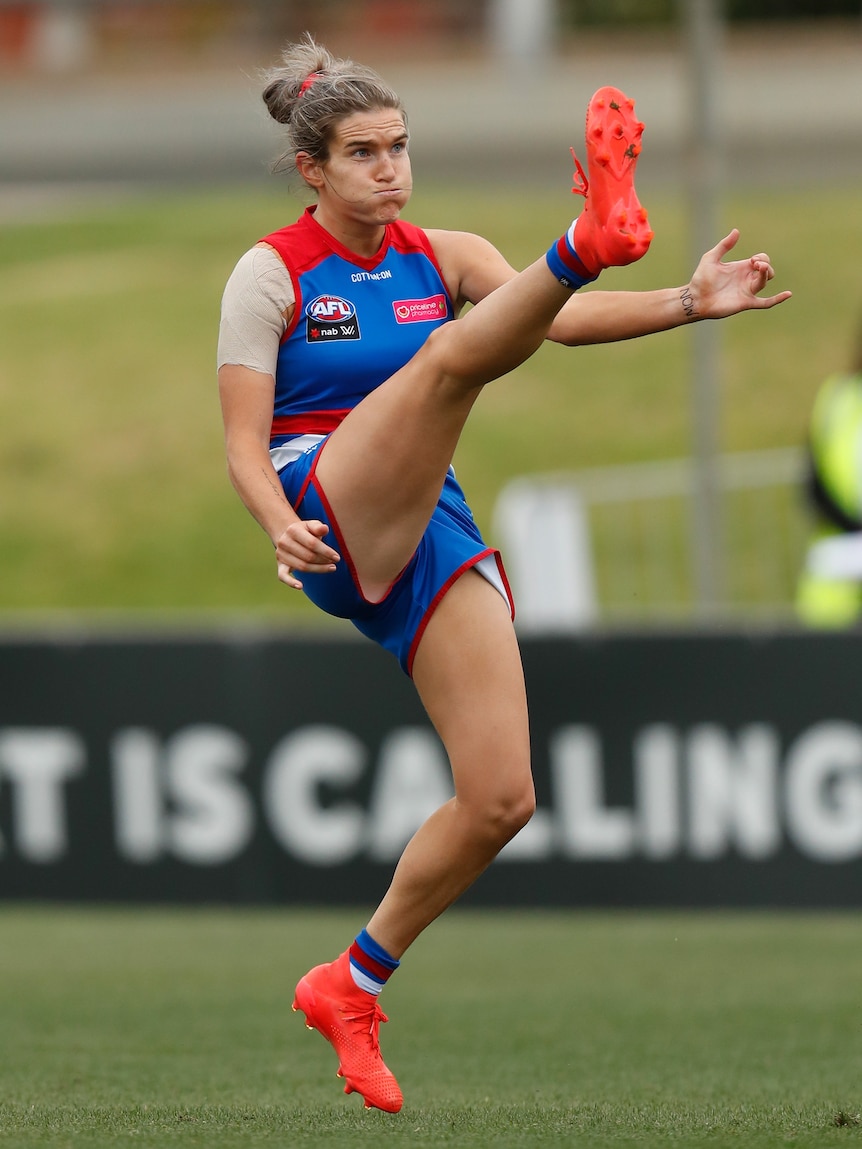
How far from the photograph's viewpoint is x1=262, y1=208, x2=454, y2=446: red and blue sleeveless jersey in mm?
3672

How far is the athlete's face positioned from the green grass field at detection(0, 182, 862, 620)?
366 inches

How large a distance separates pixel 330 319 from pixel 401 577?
1.70ft

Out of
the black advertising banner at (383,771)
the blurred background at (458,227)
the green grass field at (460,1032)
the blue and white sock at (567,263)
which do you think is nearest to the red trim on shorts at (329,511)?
the blue and white sock at (567,263)

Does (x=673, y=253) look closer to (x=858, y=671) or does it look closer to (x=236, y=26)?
(x=236, y=26)

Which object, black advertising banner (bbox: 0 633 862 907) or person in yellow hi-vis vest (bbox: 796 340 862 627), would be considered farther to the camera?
person in yellow hi-vis vest (bbox: 796 340 862 627)

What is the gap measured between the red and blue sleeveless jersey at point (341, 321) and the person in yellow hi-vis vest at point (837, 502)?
3.76m

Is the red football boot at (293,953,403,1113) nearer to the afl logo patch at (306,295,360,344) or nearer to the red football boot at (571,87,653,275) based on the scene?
the afl logo patch at (306,295,360,344)

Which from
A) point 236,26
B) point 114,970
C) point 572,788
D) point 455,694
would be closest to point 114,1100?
point 455,694

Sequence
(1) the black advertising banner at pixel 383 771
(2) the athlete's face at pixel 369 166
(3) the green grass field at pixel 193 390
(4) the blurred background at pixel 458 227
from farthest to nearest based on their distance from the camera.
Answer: (3) the green grass field at pixel 193 390 < (4) the blurred background at pixel 458 227 < (1) the black advertising banner at pixel 383 771 < (2) the athlete's face at pixel 369 166

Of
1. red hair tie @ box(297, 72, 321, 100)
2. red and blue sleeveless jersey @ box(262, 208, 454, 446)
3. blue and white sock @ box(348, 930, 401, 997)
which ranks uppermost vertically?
red hair tie @ box(297, 72, 321, 100)

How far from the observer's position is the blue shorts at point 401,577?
144 inches

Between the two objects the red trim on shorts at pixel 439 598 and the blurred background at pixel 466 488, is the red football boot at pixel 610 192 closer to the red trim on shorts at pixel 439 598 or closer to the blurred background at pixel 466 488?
the red trim on shorts at pixel 439 598

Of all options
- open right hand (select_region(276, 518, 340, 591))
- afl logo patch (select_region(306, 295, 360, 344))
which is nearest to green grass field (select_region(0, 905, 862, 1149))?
open right hand (select_region(276, 518, 340, 591))

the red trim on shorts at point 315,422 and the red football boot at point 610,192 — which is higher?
the red football boot at point 610,192
